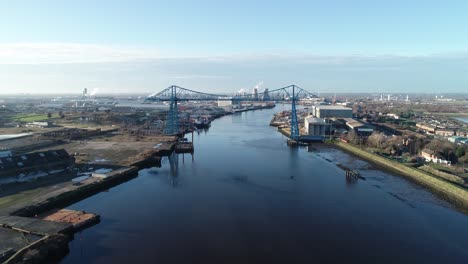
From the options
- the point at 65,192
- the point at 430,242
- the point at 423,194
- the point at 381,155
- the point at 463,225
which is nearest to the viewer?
the point at 430,242

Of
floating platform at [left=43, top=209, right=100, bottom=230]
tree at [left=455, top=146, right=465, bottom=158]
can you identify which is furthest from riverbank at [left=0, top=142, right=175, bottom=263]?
tree at [left=455, top=146, right=465, bottom=158]

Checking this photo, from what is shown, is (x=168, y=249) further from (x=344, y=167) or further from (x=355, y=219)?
(x=344, y=167)

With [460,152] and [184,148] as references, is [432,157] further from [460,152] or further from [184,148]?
[184,148]

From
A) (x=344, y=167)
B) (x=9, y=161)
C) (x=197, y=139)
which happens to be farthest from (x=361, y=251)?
(x=197, y=139)

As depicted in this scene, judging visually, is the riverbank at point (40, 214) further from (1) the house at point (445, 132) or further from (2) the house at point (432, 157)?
(1) the house at point (445, 132)

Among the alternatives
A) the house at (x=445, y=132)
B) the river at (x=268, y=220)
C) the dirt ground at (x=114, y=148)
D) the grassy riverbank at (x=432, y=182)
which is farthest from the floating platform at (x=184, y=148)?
the house at (x=445, y=132)

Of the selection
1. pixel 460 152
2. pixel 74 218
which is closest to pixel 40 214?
pixel 74 218

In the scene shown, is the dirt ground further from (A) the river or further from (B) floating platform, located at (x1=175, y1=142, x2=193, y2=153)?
(A) the river
